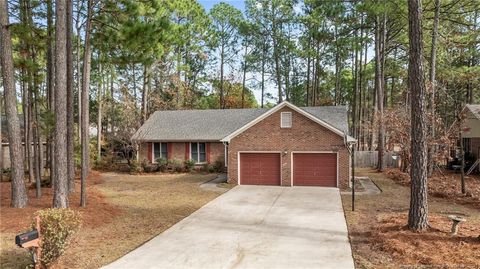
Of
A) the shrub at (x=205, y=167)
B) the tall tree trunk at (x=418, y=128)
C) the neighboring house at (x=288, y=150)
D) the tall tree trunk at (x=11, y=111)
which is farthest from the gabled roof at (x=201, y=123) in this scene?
the tall tree trunk at (x=11, y=111)

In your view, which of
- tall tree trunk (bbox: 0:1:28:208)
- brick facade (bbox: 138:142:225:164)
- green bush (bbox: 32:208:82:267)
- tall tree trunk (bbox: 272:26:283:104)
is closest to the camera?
green bush (bbox: 32:208:82:267)

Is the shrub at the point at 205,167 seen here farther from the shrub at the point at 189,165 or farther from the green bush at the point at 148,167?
the green bush at the point at 148,167

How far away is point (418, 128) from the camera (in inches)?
381

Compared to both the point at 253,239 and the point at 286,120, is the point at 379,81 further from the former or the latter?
the point at 253,239

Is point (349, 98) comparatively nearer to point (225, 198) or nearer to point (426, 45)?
point (426, 45)

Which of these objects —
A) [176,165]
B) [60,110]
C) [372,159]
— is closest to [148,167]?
[176,165]

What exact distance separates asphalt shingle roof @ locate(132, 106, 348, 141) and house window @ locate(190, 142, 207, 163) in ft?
2.20

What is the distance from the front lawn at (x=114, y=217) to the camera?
813 centimetres

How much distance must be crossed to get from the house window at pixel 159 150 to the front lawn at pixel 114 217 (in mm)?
7073

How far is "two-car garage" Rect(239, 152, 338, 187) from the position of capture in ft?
63.4

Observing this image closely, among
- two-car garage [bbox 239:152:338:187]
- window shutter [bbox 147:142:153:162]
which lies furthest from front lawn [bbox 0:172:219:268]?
window shutter [bbox 147:142:153:162]

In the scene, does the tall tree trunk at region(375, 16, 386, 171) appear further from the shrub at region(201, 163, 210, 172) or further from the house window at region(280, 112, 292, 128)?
the shrub at region(201, 163, 210, 172)

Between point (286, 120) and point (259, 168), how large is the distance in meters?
3.00

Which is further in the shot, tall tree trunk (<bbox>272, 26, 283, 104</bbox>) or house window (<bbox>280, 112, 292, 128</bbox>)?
tall tree trunk (<bbox>272, 26, 283, 104</bbox>)
